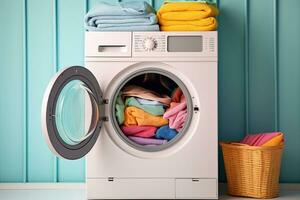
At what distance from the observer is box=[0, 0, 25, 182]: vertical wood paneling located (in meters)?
2.93

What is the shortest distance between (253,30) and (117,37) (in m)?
0.94

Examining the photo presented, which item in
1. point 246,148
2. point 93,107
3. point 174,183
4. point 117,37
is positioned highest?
point 117,37

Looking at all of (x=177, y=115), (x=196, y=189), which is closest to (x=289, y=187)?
(x=196, y=189)

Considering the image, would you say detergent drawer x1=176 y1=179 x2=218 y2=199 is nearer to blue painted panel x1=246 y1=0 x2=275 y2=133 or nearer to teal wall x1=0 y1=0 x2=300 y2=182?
teal wall x1=0 y1=0 x2=300 y2=182

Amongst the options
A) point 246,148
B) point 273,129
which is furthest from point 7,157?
point 273,129

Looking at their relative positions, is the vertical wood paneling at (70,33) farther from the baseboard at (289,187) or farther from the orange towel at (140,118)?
the baseboard at (289,187)

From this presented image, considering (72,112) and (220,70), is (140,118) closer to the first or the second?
(72,112)

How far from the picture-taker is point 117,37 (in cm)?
244

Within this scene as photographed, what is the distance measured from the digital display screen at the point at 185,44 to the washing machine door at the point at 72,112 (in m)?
0.44

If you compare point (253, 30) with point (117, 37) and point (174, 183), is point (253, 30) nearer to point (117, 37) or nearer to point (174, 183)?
point (117, 37)

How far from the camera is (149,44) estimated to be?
95.7 inches

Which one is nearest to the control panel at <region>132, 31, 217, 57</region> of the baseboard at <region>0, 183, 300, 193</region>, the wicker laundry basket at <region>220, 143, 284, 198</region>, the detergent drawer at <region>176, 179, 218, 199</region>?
the wicker laundry basket at <region>220, 143, 284, 198</region>

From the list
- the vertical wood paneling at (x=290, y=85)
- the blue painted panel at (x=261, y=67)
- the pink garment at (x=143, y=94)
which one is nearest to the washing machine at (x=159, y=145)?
the pink garment at (x=143, y=94)

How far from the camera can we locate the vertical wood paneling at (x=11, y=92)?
2.93 meters
